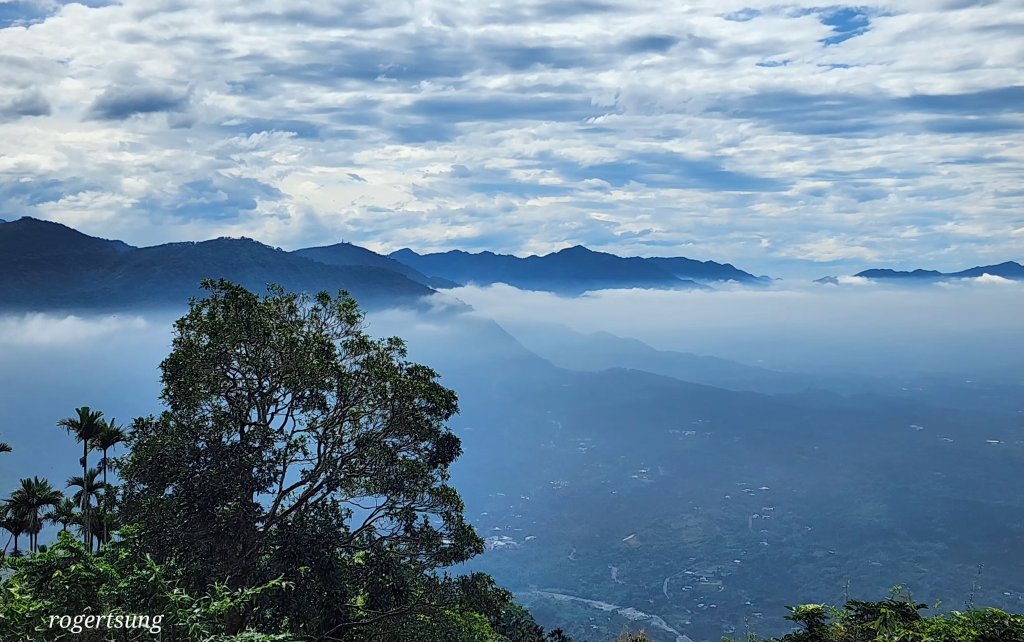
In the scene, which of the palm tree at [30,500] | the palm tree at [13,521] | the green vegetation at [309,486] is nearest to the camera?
the green vegetation at [309,486]

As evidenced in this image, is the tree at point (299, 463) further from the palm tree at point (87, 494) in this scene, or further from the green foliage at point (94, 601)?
the palm tree at point (87, 494)

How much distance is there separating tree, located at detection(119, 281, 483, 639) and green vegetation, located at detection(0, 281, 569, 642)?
37 millimetres

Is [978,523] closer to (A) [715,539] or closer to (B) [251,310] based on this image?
(A) [715,539]

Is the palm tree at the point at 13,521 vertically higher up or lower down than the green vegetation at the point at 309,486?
lower down

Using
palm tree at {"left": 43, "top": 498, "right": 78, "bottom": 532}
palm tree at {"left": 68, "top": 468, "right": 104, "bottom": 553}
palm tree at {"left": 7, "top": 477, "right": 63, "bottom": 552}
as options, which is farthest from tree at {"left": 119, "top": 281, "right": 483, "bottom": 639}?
palm tree at {"left": 43, "top": 498, "right": 78, "bottom": 532}

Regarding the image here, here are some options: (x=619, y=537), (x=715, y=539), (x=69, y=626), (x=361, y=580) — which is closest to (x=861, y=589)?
(x=715, y=539)

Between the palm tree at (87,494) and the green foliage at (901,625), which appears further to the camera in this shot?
the palm tree at (87,494)

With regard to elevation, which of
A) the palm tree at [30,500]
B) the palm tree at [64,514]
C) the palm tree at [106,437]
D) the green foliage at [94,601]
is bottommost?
the palm tree at [64,514]

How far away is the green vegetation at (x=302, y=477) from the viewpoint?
1917cm

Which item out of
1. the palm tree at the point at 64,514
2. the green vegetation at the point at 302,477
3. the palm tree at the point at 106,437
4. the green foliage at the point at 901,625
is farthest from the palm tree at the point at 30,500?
the green foliage at the point at 901,625

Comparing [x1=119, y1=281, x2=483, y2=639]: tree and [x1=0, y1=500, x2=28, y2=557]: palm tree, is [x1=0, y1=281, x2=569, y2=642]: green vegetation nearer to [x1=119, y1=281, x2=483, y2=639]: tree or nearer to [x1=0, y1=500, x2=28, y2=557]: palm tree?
[x1=119, y1=281, x2=483, y2=639]: tree

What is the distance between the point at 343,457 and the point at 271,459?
1940 millimetres

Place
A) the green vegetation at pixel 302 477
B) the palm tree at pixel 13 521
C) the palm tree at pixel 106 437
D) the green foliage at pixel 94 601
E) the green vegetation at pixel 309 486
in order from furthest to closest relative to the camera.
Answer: the palm tree at pixel 13 521 → the palm tree at pixel 106 437 → the green vegetation at pixel 302 477 → the green vegetation at pixel 309 486 → the green foliage at pixel 94 601

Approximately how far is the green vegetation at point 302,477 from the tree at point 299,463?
4 cm
